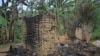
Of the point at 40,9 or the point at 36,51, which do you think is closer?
the point at 36,51

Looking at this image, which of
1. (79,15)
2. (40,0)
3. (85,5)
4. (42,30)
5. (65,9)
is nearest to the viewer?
(42,30)

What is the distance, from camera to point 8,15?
65.7 ft

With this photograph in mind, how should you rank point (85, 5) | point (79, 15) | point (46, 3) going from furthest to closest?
point (46, 3) < point (79, 15) < point (85, 5)

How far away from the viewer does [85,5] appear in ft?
51.0

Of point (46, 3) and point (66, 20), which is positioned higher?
point (46, 3)

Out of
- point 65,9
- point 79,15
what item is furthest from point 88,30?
point 65,9

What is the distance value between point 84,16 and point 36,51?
8617 millimetres

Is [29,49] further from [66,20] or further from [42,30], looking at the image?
[66,20]

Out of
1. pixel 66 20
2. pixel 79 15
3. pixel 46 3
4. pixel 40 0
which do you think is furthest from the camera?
pixel 46 3

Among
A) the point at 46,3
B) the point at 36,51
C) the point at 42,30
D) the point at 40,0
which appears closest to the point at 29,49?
the point at 36,51

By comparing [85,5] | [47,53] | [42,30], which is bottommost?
[47,53]

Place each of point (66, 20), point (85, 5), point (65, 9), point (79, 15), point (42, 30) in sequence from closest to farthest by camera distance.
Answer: point (42, 30) → point (85, 5) → point (79, 15) → point (66, 20) → point (65, 9)

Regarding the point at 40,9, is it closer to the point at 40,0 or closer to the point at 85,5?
the point at 40,0

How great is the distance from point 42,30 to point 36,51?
2.46ft
